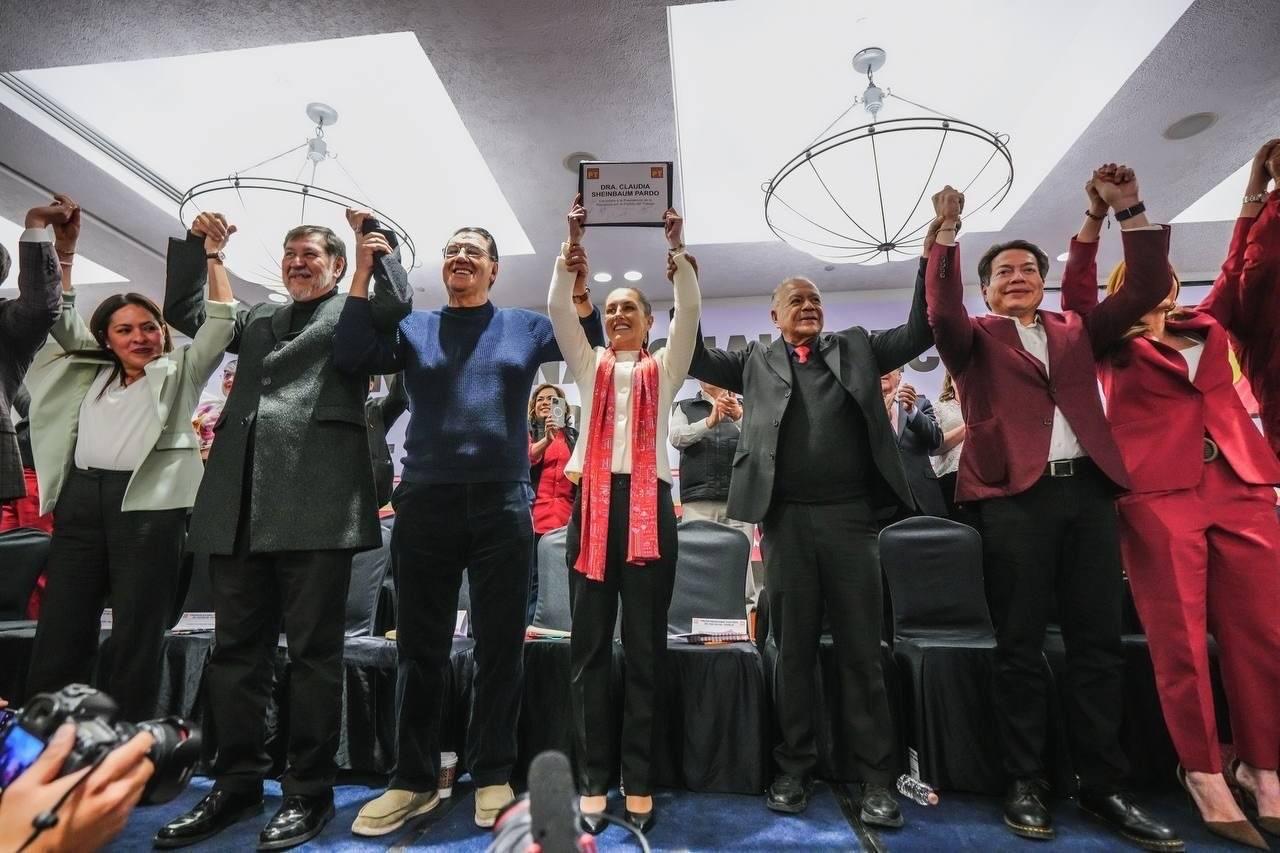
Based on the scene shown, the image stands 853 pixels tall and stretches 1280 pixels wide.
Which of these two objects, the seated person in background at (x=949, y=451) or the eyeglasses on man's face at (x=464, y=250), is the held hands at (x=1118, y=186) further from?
the eyeglasses on man's face at (x=464, y=250)

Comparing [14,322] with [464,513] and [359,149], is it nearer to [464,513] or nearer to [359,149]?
[464,513]

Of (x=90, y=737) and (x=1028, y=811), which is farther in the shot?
(x=1028, y=811)

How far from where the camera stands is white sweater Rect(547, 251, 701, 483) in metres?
1.83

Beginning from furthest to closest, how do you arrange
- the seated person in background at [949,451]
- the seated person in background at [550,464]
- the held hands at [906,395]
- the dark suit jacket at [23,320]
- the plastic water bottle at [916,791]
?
1. the seated person in background at [550,464]
2. the seated person in background at [949,451]
3. the held hands at [906,395]
4. the dark suit jacket at [23,320]
5. the plastic water bottle at [916,791]

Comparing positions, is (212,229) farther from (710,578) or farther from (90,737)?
(710,578)

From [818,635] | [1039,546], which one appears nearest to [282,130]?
[818,635]

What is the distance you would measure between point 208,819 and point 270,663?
356 mm

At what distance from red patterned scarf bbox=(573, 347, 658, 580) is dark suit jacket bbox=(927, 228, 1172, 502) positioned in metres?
0.85

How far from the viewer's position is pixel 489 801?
5.49ft

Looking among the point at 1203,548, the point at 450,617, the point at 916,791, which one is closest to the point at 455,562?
the point at 450,617

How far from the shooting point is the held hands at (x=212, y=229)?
1.93 meters

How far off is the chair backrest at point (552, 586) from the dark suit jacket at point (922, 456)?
185 cm

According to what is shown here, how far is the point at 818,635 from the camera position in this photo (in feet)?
6.05

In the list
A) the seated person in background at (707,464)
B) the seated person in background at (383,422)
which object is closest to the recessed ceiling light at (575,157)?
the seated person in background at (707,464)
